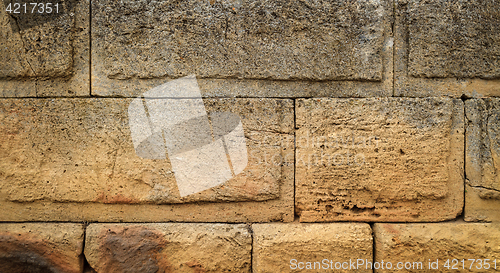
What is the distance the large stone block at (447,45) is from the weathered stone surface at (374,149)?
0.49ft

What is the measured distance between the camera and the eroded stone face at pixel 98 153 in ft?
6.13

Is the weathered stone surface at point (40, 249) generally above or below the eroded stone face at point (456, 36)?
below

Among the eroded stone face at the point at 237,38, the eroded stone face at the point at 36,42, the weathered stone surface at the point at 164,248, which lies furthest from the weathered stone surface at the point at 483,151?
the eroded stone face at the point at 36,42

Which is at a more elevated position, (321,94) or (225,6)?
(225,6)

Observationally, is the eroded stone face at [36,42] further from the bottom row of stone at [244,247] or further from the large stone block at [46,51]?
the bottom row of stone at [244,247]

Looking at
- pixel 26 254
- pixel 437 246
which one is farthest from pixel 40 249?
pixel 437 246

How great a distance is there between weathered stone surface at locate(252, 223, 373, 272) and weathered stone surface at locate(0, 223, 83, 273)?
114cm

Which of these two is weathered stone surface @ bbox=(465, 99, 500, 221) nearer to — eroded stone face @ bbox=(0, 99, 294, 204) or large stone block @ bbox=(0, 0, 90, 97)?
eroded stone face @ bbox=(0, 99, 294, 204)

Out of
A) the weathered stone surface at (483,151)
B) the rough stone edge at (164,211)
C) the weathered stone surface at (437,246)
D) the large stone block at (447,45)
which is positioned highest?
the large stone block at (447,45)

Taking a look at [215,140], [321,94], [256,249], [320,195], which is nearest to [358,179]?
[320,195]

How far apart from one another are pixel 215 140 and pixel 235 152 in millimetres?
147

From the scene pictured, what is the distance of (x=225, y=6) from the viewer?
1.88 m

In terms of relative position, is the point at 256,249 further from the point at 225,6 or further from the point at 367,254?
the point at 225,6

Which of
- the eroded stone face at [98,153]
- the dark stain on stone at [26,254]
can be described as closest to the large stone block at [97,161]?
the eroded stone face at [98,153]
